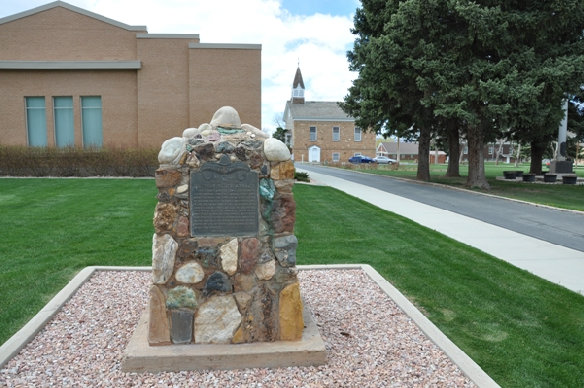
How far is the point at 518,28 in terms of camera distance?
16.4 meters

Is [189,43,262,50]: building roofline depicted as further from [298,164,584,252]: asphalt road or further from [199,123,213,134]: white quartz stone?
[199,123,213,134]: white quartz stone

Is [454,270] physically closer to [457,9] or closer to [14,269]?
[14,269]

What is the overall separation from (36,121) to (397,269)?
73.5 feet

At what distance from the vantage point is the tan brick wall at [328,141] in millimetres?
56906

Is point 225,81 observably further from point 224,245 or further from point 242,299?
point 242,299

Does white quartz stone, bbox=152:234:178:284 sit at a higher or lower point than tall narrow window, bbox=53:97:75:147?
lower

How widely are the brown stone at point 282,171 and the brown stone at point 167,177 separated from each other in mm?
784

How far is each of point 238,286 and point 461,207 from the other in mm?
10909

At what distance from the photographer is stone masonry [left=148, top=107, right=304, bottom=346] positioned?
366cm

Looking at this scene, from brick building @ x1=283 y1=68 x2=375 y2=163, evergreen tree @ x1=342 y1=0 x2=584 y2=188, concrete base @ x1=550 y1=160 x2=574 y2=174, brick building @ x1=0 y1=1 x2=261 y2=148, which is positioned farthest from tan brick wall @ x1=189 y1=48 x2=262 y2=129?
brick building @ x1=283 y1=68 x2=375 y2=163

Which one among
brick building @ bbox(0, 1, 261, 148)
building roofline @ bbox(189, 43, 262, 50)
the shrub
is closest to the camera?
the shrub

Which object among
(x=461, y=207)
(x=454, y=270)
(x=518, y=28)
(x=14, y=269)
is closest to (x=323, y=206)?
(x=461, y=207)

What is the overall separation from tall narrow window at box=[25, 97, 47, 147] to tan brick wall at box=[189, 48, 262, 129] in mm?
7814

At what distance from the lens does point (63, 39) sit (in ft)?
71.1
